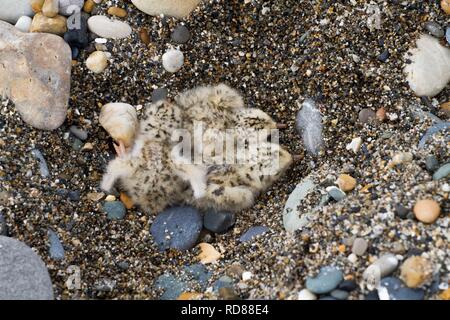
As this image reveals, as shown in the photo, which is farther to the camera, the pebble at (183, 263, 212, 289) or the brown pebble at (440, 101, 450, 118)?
the brown pebble at (440, 101, 450, 118)

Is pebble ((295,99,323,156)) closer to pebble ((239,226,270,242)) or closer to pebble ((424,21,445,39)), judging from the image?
pebble ((239,226,270,242))

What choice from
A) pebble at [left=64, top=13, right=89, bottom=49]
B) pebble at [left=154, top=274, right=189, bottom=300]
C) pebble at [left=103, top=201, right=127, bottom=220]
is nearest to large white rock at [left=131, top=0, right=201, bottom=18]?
pebble at [left=64, top=13, right=89, bottom=49]

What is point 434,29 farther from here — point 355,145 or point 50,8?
point 50,8

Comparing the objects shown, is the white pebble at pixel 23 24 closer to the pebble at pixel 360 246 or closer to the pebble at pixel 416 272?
the pebble at pixel 360 246

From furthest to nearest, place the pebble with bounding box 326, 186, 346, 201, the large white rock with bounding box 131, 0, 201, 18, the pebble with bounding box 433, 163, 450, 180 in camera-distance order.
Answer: the large white rock with bounding box 131, 0, 201, 18 → the pebble with bounding box 326, 186, 346, 201 → the pebble with bounding box 433, 163, 450, 180

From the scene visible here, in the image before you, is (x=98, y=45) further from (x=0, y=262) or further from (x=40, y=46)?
(x=0, y=262)
